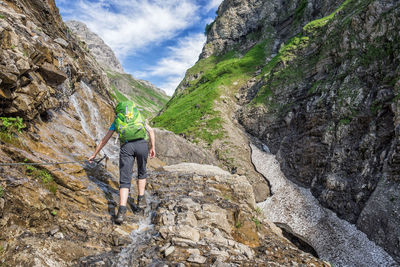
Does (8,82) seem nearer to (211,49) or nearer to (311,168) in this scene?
(311,168)

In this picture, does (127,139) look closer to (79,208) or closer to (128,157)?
(128,157)

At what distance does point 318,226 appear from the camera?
899 inches

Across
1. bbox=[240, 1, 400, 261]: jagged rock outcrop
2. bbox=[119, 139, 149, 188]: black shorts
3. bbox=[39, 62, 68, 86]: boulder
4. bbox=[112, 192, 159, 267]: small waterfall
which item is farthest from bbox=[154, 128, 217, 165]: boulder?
bbox=[119, 139, 149, 188]: black shorts

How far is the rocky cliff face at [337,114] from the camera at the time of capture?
20188mm

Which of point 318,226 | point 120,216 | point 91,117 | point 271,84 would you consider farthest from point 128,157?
point 271,84

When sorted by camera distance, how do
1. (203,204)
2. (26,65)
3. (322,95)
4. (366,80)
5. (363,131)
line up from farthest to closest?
1. (322,95)
2. (366,80)
3. (363,131)
4. (203,204)
5. (26,65)

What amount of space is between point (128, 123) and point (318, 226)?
78.2 feet

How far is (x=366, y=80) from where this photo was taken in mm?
26188

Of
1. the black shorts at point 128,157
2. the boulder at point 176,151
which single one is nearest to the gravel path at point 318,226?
the boulder at point 176,151

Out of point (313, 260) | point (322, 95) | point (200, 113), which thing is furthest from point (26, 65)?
point (200, 113)

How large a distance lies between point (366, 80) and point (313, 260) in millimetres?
26668

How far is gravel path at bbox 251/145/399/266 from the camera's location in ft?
58.6

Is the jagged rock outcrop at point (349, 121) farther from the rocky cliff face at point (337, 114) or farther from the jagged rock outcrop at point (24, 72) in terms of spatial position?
the jagged rock outcrop at point (24, 72)

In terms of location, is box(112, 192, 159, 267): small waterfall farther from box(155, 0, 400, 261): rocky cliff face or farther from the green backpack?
box(155, 0, 400, 261): rocky cliff face
